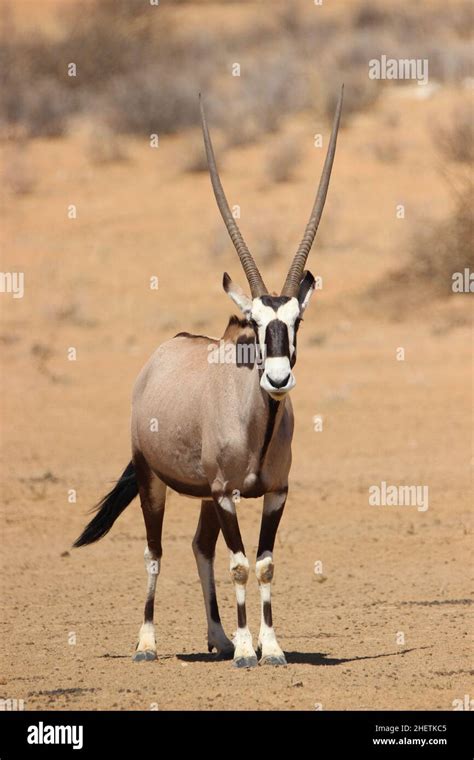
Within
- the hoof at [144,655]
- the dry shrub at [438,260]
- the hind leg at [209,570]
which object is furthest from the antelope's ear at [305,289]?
the dry shrub at [438,260]

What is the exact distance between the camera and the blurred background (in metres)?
10.2

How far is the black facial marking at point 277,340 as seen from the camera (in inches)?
289

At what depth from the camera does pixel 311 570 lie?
A: 11484 millimetres

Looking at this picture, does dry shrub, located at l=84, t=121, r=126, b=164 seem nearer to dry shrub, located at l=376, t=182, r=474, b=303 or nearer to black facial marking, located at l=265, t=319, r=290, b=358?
dry shrub, located at l=376, t=182, r=474, b=303

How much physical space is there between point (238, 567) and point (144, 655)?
2.97 ft

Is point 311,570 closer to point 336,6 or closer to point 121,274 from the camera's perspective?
point 121,274

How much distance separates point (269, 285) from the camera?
2216 centimetres

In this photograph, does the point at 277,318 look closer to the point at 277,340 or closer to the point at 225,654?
the point at 277,340

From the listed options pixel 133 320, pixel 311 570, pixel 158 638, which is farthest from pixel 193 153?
pixel 158 638

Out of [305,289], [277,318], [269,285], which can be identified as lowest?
[277,318]

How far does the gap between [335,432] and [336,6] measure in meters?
33.3

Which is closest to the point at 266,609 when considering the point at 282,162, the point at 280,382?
the point at 280,382

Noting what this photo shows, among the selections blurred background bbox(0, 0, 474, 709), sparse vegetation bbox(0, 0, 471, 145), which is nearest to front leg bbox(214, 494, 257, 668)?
blurred background bbox(0, 0, 474, 709)

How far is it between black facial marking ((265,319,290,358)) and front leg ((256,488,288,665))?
3.17 ft
